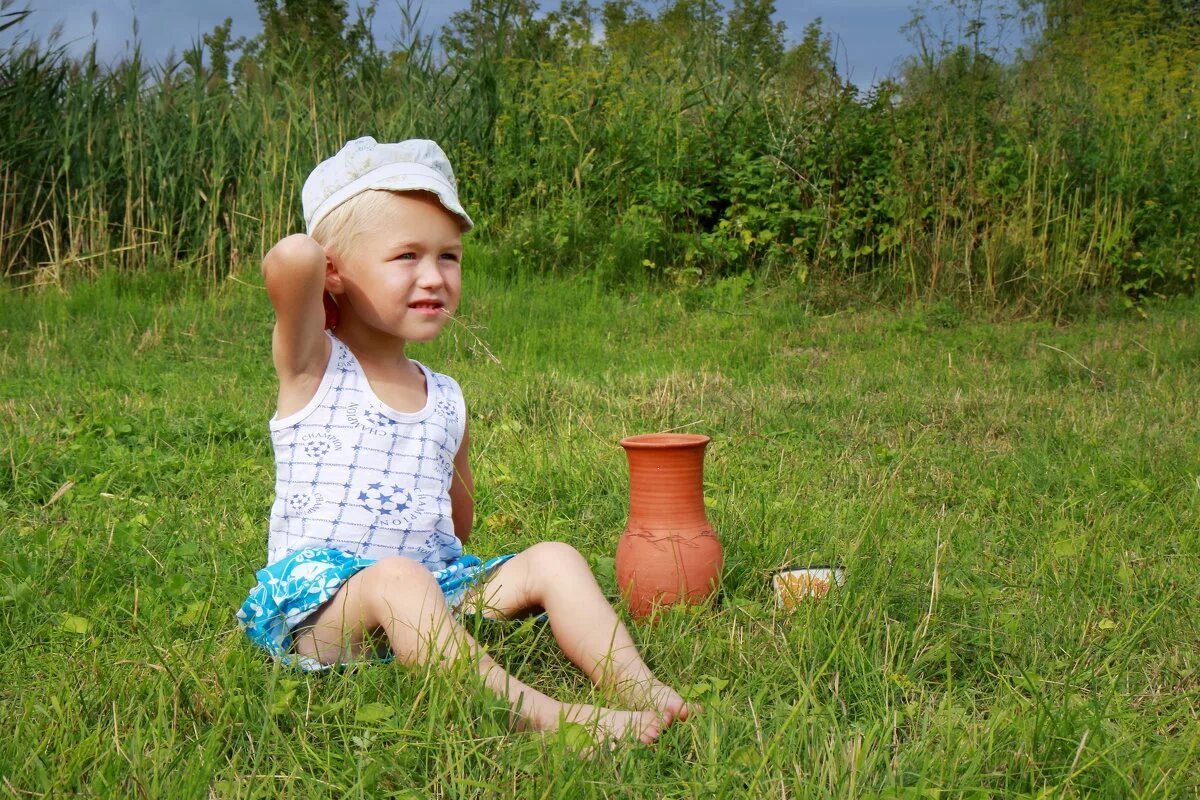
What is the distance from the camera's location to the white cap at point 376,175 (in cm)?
223

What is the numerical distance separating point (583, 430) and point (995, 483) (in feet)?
4.78

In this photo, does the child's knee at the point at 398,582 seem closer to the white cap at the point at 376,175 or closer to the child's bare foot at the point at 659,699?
the child's bare foot at the point at 659,699

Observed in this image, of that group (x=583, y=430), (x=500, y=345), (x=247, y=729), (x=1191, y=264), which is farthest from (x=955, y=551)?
(x=1191, y=264)

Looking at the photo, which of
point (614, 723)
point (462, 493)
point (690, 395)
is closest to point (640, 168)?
point (690, 395)

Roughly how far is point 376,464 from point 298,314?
1.26ft

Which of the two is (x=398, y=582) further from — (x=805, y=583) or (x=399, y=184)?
(x=805, y=583)

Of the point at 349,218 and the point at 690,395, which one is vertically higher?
the point at 349,218

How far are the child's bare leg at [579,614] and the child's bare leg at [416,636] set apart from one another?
4.1 inches

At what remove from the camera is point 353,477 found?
2.29 m

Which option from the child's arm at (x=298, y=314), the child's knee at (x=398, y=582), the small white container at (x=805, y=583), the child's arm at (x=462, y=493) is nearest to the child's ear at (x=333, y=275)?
the child's arm at (x=298, y=314)

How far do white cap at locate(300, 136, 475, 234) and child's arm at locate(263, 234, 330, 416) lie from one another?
22 cm

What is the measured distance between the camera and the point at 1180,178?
8.02m

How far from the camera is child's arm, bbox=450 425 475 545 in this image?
103 inches

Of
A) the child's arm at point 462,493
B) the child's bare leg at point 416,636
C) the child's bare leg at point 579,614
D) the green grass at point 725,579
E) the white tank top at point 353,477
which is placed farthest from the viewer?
the child's arm at point 462,493
